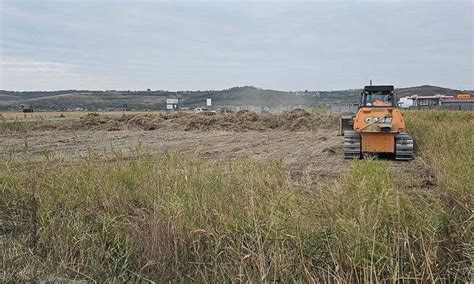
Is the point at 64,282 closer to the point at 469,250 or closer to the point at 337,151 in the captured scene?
the point at 469,250

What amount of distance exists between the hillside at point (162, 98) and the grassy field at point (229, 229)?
252 ft

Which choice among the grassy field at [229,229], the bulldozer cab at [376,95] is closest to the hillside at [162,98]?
the bulldozer cab at [376,95]

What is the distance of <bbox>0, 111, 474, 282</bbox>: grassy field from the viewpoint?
3.37 m

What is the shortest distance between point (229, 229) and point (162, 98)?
11344 cm

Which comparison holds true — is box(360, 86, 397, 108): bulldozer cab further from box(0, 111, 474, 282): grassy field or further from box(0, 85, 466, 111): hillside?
box(0, 85, 466, 111): hillside

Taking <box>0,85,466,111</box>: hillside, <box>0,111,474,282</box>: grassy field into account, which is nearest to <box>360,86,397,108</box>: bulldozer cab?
<box>0,111,474,282</box>: grassy field

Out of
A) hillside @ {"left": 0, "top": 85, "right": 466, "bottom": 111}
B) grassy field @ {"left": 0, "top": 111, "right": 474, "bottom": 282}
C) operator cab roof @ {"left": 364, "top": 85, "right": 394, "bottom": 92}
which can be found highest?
hillside @ {"left": 0, "top": 85, "right": 466, "bottom": 111}

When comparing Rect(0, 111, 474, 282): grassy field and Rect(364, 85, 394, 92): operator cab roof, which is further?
Rect(364, 85, 394, 92): operator cab roof

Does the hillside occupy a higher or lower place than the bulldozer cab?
higher

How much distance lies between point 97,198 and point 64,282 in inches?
64.0

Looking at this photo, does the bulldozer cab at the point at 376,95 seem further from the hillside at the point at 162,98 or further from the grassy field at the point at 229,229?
the hillside at the point at 162,98

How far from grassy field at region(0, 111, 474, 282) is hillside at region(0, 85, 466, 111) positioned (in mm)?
76701

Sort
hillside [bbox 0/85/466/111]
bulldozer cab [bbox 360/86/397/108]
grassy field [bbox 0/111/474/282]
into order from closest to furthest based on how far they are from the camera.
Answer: grassy field [bbox 0/111/474/282] → bulldozer cab [bbox 360/86/397/108] → hillside [bbox 0/85/466/111]

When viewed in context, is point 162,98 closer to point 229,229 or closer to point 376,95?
point 376,95
